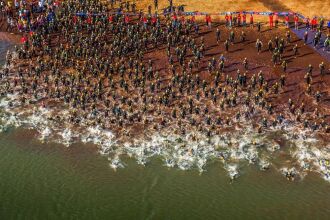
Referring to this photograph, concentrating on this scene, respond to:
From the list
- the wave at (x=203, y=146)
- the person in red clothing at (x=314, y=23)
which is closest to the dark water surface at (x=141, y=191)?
the wave at (x=203, y=146)

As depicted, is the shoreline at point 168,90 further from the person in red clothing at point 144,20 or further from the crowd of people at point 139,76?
the person in red clothing at point 144,20

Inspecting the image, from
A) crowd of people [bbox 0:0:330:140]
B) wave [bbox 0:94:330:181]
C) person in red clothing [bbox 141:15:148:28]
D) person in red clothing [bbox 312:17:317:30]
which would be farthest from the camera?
person in red clothing [bbox 141:15:148:28]

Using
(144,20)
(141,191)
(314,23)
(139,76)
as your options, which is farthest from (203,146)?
(314,23)

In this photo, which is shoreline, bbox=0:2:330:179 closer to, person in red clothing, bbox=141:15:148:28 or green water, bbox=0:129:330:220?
person in red clothing, bbox=141:15:148:28

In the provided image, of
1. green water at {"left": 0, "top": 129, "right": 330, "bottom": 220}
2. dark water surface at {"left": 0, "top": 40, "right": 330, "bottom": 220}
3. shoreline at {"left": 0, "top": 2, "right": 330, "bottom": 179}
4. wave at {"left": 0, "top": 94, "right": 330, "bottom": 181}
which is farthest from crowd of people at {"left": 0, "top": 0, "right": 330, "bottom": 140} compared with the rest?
green water at {"left": 0, "top": 129, "right": 330, "bottom": 220}

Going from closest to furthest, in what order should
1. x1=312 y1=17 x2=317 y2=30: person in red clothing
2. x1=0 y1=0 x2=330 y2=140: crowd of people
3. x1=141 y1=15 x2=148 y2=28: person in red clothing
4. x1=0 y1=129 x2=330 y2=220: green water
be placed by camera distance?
1. x1=0 y1=129 x2=330 y2=220: green water
2. x1=0 y1=0 x2=330 y2=140: crowd of people
3. x1=312 y1=17 x2=317 y2=30: person in red clothing
4. x1=141 y1=15 x2=148 y2=28: person in red clothing

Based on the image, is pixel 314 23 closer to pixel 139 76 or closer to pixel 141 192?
pixel 139 76
